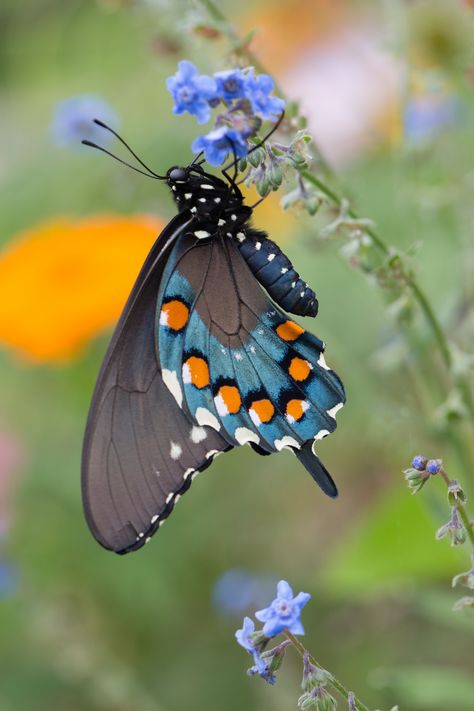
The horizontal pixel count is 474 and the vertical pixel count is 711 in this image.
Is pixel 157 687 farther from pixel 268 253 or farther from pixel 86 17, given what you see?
pixel 86 17

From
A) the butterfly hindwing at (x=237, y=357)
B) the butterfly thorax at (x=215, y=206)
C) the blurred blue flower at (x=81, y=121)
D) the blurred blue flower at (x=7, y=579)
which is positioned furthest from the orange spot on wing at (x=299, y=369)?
the blurred blue flower at (x=7, y=579)

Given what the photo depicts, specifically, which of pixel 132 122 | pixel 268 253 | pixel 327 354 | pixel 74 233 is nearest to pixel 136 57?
pixel 132 122

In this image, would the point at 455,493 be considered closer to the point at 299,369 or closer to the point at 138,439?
the point at 299,369

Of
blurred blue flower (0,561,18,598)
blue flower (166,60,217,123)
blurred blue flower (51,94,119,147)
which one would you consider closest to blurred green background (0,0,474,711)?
blurred blue flower (0,561,18,598)

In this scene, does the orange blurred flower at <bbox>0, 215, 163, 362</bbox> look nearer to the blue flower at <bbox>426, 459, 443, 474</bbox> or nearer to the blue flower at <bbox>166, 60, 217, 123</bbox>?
the blue flower at <bbox>166, 60, 217, 123</bbox>

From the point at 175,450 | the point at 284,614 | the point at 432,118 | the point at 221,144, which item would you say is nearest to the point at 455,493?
the point at 284,614

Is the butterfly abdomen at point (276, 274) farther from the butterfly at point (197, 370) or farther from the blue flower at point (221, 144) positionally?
the blue flower at point (221, 144)
